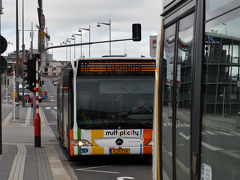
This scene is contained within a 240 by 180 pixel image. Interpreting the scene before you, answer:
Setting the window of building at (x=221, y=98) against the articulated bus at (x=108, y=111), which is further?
the articulated bus at (x=108, y=111)

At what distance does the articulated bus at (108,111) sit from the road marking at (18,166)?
135cm

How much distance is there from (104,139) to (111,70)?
178 cm

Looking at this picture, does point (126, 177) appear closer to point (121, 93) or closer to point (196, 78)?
point (121, 93)

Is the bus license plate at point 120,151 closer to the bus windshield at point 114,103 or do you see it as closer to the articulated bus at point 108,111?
the articulated bus at point 108,111

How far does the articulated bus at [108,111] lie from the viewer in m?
13.0

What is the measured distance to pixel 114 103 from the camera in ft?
43.0

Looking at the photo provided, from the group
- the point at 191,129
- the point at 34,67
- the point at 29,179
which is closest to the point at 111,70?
the point at 29,179

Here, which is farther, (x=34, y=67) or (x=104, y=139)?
(x=34, y=67)

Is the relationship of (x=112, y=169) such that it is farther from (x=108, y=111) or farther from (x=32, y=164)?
(x=32, y=164)

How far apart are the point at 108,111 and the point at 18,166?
8.42 feet

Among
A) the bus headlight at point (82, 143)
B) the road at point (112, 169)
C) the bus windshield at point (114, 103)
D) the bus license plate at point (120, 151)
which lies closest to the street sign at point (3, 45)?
the bus windshield at point (114, 103)

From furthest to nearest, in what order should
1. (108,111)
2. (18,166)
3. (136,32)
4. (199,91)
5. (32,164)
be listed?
(136,32) → (32,164) → (108,111) → (18,166) → (199,91)

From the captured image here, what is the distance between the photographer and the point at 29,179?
10.9 m

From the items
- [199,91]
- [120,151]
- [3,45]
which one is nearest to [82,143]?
[120,151]
